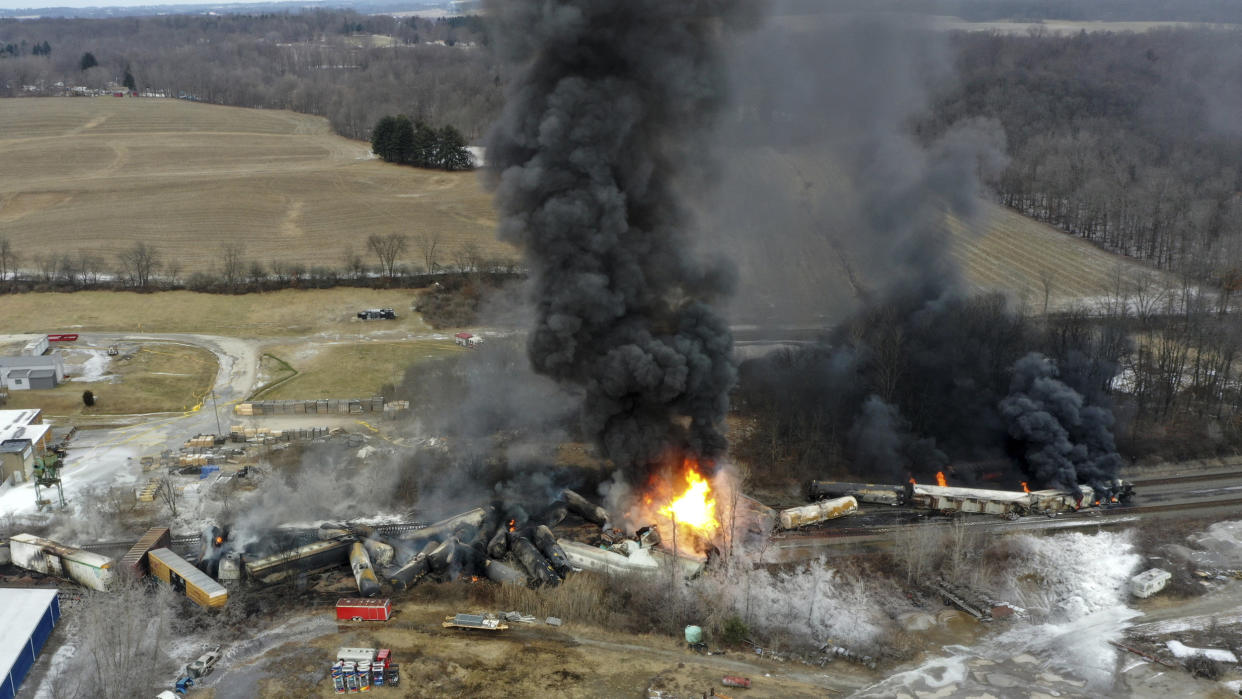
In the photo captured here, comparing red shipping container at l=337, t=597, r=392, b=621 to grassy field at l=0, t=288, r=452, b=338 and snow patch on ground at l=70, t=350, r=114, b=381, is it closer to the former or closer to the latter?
snow patch on ground at l=70, t=350, r=114, b=381

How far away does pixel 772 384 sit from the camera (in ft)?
211

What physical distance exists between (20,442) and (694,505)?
39498mm

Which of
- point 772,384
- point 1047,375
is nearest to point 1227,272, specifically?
point 1047,375

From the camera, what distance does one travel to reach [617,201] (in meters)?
44.2

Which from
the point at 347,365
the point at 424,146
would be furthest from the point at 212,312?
the point at 424,146

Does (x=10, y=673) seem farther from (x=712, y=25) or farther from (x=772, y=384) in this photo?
(x=772, y=384)

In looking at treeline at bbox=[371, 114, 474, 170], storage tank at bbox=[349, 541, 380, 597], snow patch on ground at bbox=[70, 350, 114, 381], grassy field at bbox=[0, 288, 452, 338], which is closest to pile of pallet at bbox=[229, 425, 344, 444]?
snow patch on ground at bbox=[70, 350, 114, 381]

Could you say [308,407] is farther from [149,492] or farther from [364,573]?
[364,573]

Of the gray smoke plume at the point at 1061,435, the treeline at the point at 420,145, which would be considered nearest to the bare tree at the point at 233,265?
the treeline at the point at 420,145

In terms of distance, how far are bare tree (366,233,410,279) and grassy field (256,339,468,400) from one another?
16085 millimetres

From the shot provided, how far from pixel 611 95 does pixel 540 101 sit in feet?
11.4

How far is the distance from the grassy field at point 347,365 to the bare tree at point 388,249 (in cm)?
1608

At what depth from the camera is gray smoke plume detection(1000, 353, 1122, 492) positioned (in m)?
53.1

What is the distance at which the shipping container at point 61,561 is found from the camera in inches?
1671
